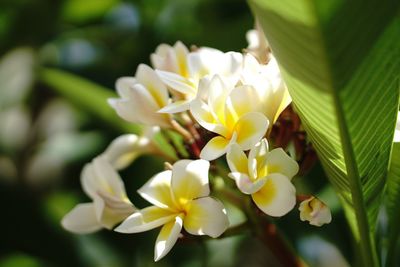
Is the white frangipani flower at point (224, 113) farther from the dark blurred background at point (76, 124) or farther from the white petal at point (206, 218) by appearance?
the dark blurred background at point (76, 124)

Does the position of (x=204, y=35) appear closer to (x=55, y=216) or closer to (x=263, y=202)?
(x=55, y=216)

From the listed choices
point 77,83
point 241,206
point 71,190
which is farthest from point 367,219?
point 71,190

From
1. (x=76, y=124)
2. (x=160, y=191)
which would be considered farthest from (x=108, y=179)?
(x=76, y=124)

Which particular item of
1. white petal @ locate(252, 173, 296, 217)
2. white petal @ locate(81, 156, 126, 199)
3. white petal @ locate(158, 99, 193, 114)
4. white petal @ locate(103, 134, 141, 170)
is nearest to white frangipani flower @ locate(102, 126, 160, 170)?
white petal @ locate(103, 134, 141, 170)

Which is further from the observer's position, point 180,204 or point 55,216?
point 55,216

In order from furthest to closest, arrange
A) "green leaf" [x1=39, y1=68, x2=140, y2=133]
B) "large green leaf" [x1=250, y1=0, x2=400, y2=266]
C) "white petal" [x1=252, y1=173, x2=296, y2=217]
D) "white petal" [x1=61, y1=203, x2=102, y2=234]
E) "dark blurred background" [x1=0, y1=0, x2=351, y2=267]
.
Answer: "dark blurred background" [x1=0, y1=0, x2=351, y2=267]
"green leaf" [x1=39, y1=68, x2=140, y2=133]
"white petal" [x1=61, y1=203, x2=102, y2=234]
"white petal" [x1=252, y1=173, x2=296, y2=217]
"large green leaf" [x1=250, y1=0, x2=400, y2=266]

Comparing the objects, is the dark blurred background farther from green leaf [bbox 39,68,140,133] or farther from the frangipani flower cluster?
the frangipani flower cluster

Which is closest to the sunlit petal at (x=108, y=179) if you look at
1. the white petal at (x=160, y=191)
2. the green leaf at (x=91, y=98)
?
the white petal at (x=160, y=191)
